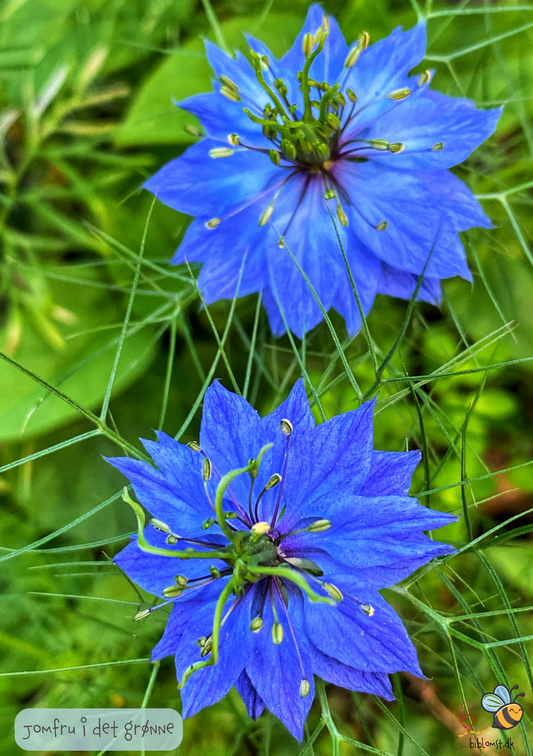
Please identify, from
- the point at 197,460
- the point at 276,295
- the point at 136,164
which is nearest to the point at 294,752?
the point at 197,460

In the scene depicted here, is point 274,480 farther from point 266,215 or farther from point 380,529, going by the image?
point 266,215

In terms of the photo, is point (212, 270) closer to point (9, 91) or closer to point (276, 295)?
point (276, 295)

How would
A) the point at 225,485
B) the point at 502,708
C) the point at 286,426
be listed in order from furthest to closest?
the point at 502,708 < the point at 286,426 < the point at 225,485

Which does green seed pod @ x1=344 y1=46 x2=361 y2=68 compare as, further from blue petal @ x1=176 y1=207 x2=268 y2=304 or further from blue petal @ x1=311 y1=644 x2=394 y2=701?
blue petal @ x1=311 y1=644 x2=394 y2=701

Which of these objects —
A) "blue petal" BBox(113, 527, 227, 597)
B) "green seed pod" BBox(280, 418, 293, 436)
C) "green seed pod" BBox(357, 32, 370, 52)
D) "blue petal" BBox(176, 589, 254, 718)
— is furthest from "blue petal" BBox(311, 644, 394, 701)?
"green seed pod" BBox(357, 32, 370, 52)

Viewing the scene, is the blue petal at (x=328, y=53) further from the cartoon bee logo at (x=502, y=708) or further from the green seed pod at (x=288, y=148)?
the cartoon bee logo at (x=502, y=708)

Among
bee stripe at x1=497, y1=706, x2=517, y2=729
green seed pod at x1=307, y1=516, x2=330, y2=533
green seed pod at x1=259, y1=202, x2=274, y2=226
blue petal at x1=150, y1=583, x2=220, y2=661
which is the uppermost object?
green seed pod at x1=259, y1=202, x2=274, y2=226

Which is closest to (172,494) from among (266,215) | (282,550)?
(282,550)
